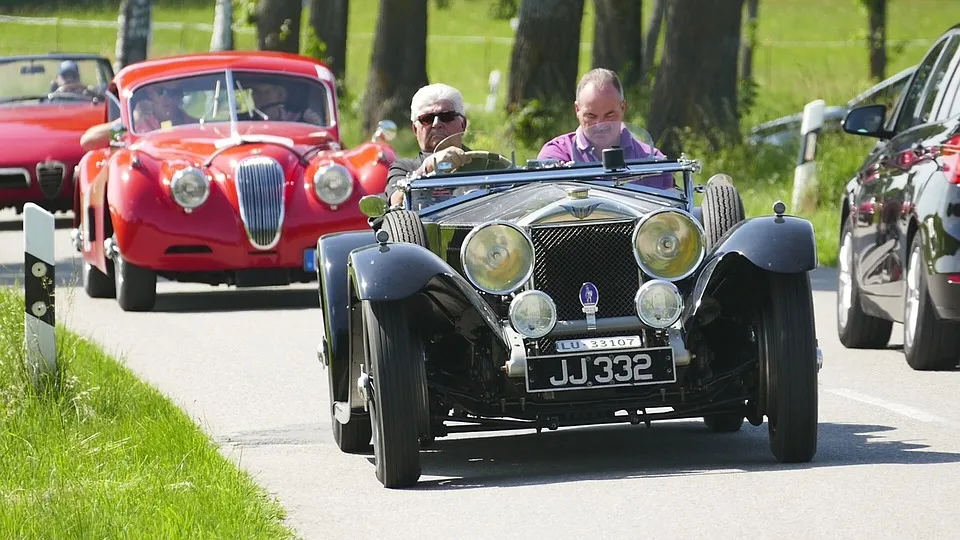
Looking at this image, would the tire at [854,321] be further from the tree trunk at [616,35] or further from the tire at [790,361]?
the tree trunk at [616,35]

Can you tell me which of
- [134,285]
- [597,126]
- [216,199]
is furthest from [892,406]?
[134,285]

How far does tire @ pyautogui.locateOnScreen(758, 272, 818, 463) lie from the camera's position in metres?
7.47

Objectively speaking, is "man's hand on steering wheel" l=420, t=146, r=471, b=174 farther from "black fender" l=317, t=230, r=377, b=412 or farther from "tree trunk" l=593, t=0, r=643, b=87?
"tree trunk" l=593, t=0, r=643, b=87

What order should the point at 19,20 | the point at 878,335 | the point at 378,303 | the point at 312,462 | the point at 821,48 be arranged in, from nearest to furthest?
the point at 378,303, the point at 312,462, the point at 878,335, the point at 19,20, the point at 821,48

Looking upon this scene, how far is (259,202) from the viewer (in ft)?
48.1

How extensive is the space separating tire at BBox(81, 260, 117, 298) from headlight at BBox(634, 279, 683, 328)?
909 cm

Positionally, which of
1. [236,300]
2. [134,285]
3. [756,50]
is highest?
[134,285]

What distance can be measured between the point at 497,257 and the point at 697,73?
1420 cm

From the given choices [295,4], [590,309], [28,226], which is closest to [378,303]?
[590,309]

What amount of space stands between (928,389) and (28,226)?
4.24 meters

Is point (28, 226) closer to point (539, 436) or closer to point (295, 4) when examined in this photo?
point (539, 436)

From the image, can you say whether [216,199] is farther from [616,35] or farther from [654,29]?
[654,29]

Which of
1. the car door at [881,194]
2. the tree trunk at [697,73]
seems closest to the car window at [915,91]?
the car door at [881,194]

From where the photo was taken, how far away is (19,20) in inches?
2795
